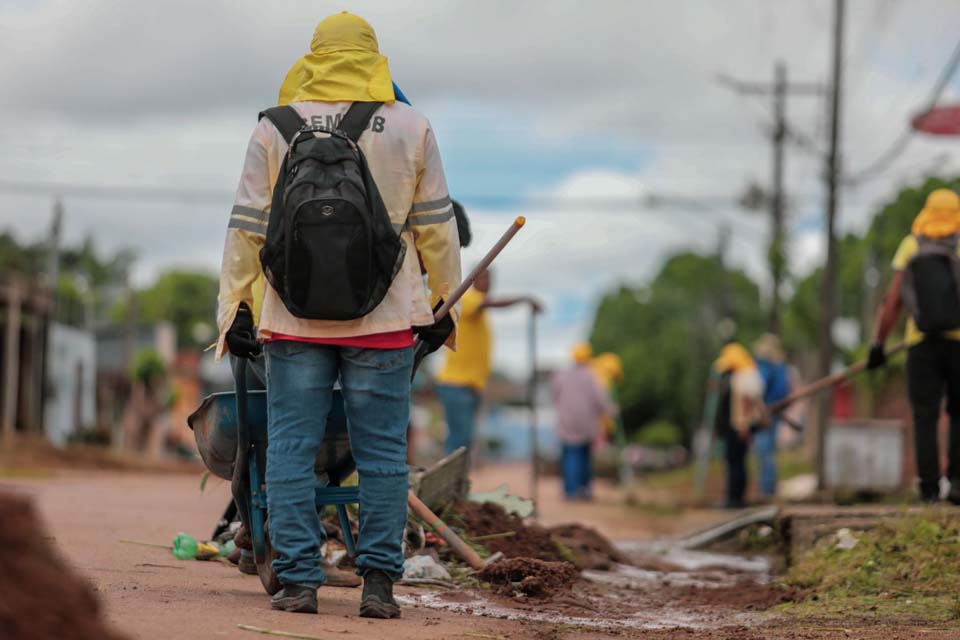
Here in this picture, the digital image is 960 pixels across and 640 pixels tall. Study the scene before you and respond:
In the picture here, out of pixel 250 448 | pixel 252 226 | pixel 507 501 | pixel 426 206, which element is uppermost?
pixel 426 206

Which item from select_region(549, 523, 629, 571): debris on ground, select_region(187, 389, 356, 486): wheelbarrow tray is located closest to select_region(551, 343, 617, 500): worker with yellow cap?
select_region(549, 523, 629, 571): debris on ground

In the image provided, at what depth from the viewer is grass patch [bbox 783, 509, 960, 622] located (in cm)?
610

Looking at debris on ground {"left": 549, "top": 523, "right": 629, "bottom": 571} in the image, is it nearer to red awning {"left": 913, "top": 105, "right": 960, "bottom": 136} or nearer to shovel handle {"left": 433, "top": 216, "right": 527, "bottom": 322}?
shovel handle {"left": 433, "top": 216, "right": 527, "bottom": 322}

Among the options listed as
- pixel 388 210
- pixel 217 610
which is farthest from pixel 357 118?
pixel 217 610

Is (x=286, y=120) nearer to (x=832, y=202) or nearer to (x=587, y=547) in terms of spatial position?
(x=587, y=547)

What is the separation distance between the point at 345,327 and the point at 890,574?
311 centimetres

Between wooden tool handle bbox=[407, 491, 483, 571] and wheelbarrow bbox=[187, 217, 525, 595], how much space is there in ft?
3.53

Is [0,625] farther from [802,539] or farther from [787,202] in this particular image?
[787,202]

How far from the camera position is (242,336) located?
16.7 ft

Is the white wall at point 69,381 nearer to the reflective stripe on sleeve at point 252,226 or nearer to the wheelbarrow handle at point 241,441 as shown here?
the wheelbarrow handle at point 241,441

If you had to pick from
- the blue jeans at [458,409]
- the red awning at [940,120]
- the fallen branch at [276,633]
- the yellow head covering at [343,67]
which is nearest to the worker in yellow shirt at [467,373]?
the blue jeans at [458,409]

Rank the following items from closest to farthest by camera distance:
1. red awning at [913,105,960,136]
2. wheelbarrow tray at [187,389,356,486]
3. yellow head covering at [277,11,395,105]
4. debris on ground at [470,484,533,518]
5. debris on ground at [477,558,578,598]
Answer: yellow head covering at [277,11,395,105] < wheelbarrow tray at [187,389,356,486] < debris on ground at [477,558,578,598] < debris on ground at [470,484,533,518] < red awning at [913,105,960,136]

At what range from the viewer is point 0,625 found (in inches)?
112

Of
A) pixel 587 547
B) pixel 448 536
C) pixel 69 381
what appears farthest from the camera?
pixel 69 381
